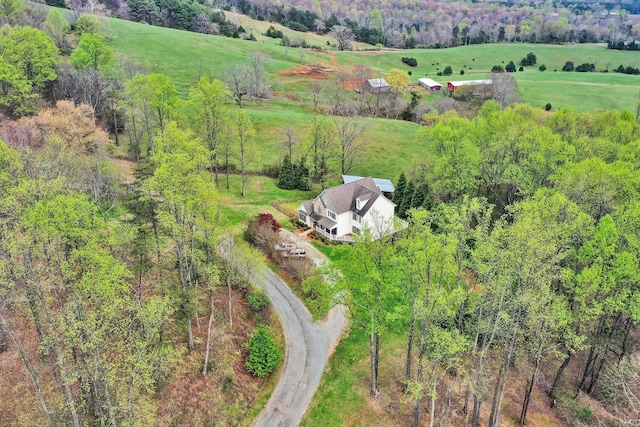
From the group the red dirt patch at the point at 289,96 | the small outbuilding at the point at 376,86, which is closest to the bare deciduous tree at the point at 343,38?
the small outbuilding at the point at 376,86

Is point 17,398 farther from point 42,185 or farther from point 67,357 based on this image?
point 42,185

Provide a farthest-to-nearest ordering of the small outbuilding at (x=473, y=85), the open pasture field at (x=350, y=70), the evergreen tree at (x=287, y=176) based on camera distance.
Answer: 1. the small outbuilding at (x=473, y=85)
2. the open pasture field at (x=350, y=70)
3. the evergreen tree at (x=287, y=176)

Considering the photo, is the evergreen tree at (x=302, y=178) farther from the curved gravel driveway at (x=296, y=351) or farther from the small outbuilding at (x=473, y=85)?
the small outbuilding at (x=473, y=85)

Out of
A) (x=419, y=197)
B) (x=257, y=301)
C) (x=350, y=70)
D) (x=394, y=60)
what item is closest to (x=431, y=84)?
(x=350, y=70)

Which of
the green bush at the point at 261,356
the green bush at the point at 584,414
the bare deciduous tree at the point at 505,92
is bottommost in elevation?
the green bush at the point at 584,414

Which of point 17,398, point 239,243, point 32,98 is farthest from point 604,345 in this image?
point 32,98

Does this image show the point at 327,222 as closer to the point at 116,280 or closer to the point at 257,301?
Answer: the point at 257,301
